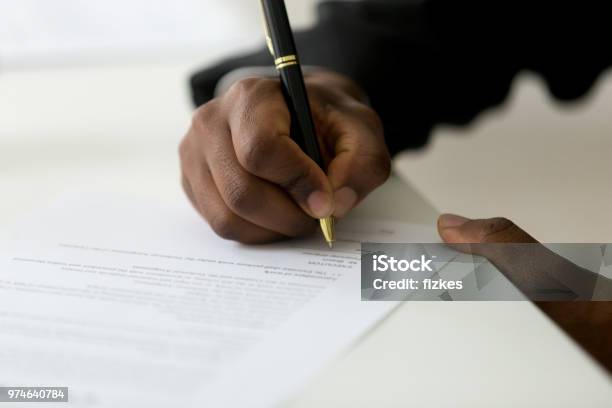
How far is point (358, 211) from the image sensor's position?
1.63ft

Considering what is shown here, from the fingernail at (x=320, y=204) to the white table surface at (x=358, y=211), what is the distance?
89 mm

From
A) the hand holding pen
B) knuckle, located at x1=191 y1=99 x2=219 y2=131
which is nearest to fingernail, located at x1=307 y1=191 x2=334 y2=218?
the hand holding pen

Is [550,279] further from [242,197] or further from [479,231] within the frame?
[242,197]

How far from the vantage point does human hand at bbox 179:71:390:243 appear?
0.41 metres

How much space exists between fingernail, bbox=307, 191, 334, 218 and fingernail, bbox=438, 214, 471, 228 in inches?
3.1

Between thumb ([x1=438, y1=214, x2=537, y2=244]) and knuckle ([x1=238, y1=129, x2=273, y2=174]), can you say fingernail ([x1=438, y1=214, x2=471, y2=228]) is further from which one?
knuckle ([x1=238, y1=129, x2=273, y2=174])

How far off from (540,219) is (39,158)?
1.70ft

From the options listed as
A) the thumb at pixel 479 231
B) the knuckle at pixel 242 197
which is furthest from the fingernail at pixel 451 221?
the knuckle at pixel 242 197

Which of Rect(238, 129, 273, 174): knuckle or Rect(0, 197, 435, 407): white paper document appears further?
Rect(238, 129, 273, 174): knuckle

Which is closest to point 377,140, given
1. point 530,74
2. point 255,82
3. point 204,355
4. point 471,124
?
point 255,82

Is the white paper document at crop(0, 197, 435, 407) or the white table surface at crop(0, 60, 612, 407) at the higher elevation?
the white paper document at crop(0, 197, 435, 407)

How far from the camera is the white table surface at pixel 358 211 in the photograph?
0.29m

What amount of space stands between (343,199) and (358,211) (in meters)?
0.07

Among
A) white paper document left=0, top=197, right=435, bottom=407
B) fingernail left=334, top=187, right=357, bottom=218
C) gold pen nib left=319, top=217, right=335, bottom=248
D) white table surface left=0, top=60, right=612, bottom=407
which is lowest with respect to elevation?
white table surface left=0, top=60, right=612, bottom=407
